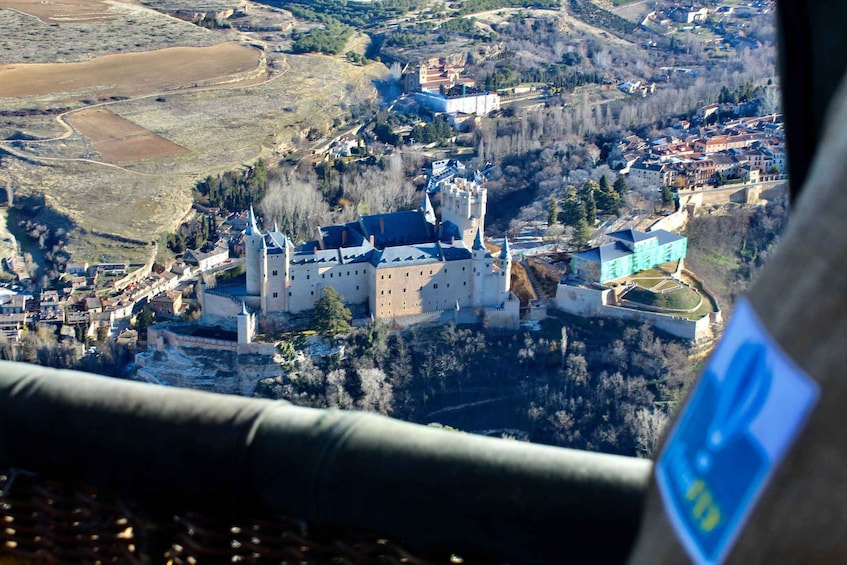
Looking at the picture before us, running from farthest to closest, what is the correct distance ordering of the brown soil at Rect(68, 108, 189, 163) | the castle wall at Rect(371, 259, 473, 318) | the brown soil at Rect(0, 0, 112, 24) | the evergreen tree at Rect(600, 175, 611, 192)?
1. the brown soil at Rect(0, 0, 112, 24)
2. the brown soil at Rect(68, 108, 189, 163)
3. the evergreen tree at Rect(600, 175, 611, 192)
4. the castle wall at Rect(371, 259, 473, 318)

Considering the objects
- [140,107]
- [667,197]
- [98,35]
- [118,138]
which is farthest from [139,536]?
[98,35]

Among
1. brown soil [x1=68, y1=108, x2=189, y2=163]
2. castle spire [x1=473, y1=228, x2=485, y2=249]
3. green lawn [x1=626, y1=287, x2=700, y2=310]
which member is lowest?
green lawn [x1=626, y1=287, x2=700, y2=310]

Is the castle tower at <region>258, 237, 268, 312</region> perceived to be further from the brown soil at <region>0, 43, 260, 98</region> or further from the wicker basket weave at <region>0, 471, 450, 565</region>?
the brown soil at <region>0, 43, 260, 98</region>

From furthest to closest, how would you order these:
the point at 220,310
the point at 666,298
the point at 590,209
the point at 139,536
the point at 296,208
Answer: the point at 296,208 → the point at 590,209 → the point at 666,298 → the point at 220,310 → the point at 139,536

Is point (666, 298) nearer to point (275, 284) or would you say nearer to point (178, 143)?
point (275, 284)

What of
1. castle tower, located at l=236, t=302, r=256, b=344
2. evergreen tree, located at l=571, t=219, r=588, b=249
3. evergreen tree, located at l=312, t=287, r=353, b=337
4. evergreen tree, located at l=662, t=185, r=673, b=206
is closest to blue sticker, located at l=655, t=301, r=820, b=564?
evergreen tree, located at l=312, t=287, r=353, b=337

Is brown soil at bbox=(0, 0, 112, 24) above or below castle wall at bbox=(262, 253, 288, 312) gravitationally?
above

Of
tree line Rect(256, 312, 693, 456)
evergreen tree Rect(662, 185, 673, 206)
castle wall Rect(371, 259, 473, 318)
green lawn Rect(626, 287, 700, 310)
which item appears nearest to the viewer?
tree line Rect(256, 312, 693, 456)
